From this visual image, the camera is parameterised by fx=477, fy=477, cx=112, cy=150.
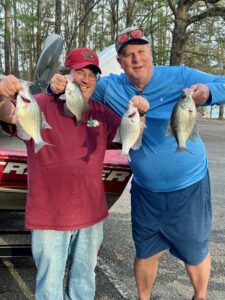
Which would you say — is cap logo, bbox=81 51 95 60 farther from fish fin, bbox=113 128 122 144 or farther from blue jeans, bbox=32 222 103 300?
blue jeans, bbox=32 222 103 300

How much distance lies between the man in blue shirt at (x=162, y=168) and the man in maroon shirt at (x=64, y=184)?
0.38 m

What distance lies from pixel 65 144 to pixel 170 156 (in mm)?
800

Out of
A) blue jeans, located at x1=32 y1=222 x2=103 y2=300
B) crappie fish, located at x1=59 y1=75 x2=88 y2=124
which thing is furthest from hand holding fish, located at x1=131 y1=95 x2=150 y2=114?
blue jeans, located at x1=32 y1=222 x2=103 y2=300

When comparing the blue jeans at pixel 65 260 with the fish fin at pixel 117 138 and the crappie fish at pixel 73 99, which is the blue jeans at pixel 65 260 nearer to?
the fish fin at pixel 117 138

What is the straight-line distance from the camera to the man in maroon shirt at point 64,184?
9.09ft

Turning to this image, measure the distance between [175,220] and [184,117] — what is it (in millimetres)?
1008

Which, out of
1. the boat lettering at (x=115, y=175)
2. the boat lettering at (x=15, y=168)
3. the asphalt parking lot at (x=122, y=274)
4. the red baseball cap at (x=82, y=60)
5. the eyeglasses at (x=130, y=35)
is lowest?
the asphalt parking lot at (x=122, y=274)

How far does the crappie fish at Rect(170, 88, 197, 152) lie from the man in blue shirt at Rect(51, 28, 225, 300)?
1.17 feet

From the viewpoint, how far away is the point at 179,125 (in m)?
2.63

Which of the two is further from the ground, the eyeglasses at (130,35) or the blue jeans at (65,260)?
the eyeglasses at (130,35)

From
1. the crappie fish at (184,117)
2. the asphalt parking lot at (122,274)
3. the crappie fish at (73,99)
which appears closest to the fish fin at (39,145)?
the crappie fish at (73,99)

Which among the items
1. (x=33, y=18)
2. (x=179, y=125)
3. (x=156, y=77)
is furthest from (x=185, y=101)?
(x=33, y=18)

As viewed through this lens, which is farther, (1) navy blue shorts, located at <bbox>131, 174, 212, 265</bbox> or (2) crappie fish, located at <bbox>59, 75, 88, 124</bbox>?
(1) navy blue shorts, located at <bbox>131, 174, 212, 265</bbox>

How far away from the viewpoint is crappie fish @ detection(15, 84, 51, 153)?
94.6 inches
